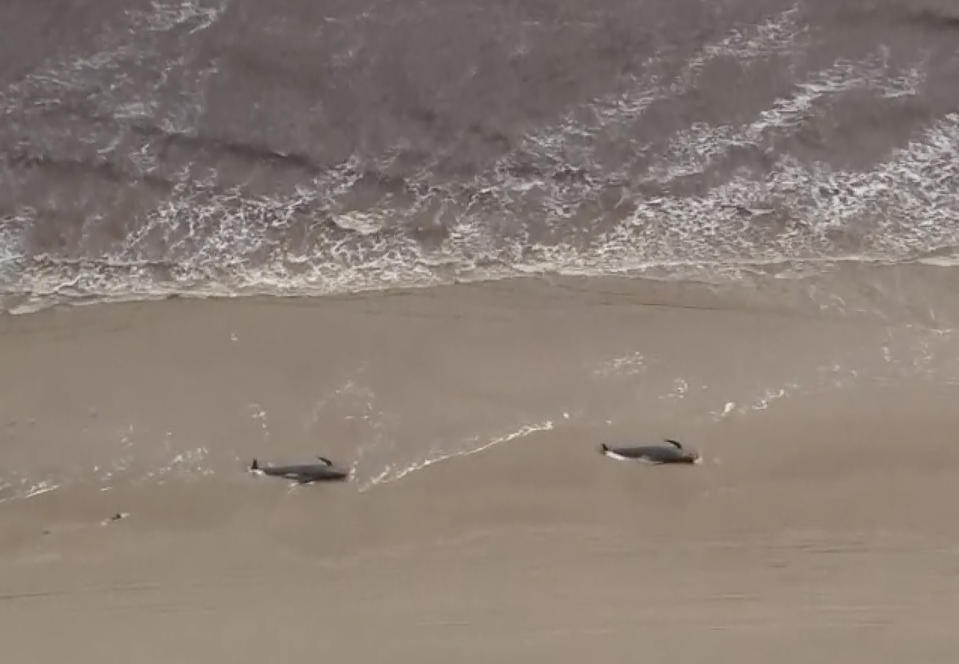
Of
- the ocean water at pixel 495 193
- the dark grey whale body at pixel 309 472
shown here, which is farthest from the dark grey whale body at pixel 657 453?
the dark grey whale body at pixel 309 472

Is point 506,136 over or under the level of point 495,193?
over

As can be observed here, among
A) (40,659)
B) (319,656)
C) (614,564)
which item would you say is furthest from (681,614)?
(40,659)

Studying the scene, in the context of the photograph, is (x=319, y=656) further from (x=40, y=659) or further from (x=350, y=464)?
(x=40, y=659)

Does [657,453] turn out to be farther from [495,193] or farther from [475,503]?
[495,193]

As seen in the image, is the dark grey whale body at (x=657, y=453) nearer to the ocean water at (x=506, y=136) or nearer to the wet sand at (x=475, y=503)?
the wet sand at (x=475, y=503)

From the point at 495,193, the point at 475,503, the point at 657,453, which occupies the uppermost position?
the point at 495,193

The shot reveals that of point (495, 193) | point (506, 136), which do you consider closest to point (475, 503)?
point (495, 193)

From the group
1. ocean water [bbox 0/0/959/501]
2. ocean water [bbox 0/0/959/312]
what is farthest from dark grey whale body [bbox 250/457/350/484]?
ocean water [bbox 0/0/959/312]
